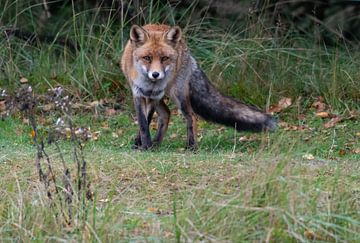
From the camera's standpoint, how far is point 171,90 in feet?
30.8

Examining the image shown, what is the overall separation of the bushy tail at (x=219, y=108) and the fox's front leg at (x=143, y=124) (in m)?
0.50

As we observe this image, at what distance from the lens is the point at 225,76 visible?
11477 millimetres

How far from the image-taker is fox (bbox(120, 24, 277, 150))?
9.23 metres

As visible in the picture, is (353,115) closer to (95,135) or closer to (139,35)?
(139,35)

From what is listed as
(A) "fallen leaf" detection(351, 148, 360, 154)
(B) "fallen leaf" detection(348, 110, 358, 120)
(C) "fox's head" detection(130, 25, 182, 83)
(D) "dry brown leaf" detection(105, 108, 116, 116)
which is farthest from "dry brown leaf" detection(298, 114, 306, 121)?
(D) "dry brown leaf" detection(105, 108, 116, 116)

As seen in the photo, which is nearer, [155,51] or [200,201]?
[200,201]

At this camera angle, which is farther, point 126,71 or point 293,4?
point 293,4

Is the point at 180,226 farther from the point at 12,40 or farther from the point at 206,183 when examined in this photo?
the point at 12,40

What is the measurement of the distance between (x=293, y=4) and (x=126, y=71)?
15.8ft

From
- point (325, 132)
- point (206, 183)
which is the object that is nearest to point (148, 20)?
point (325, 132)

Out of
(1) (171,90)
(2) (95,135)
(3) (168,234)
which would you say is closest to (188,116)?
(1) (171,90)

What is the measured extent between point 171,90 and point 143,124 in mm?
434

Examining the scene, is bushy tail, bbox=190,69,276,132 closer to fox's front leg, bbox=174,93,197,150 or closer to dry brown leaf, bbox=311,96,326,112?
fox's front leg, bbox=174,93,197,150

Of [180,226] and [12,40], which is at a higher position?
[180,226]
